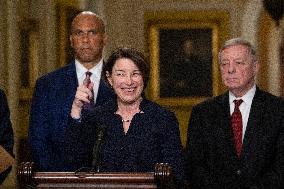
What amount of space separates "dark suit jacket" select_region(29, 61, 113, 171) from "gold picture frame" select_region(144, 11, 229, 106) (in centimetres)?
646

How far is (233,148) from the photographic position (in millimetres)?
4039

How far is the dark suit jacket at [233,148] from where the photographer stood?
13.0ft

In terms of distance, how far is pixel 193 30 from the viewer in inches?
424

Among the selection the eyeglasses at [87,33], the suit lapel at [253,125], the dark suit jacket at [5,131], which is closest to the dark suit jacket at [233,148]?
the suit lapel at [253,125]

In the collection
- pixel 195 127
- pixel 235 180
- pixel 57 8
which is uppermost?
pixel 57 8

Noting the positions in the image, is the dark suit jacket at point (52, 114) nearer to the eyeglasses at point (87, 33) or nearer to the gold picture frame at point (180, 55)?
the eyeglasses at point (87, 33)

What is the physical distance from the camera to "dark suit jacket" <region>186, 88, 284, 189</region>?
13.0 ft

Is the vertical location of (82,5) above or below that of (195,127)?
above

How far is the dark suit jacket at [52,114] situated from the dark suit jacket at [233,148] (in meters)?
0.58

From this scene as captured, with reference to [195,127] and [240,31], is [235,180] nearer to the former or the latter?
[195,127]

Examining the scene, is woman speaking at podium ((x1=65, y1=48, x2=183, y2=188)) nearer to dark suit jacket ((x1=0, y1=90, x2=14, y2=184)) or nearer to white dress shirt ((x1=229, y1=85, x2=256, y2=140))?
dark suit jacket ((x1=0, y1=90, x2=14, y2=184))

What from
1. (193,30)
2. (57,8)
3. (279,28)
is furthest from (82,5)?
(279,28)

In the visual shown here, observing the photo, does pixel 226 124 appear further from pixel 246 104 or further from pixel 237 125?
pixel 246 104

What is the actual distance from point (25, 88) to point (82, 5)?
1.41 m
